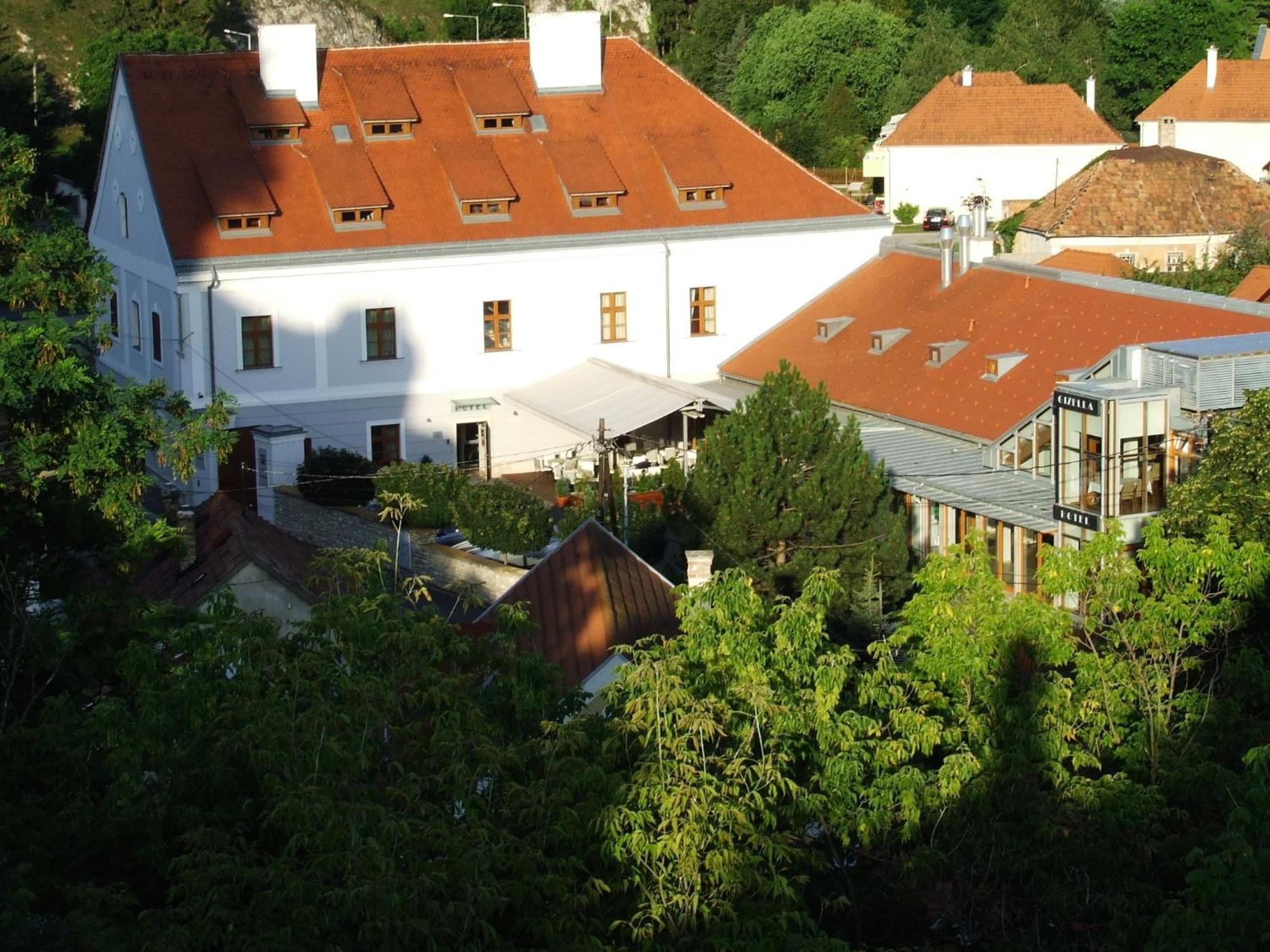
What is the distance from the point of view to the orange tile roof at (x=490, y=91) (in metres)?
39.5

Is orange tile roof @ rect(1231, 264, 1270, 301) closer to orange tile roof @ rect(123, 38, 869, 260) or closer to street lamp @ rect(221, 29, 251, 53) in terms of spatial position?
orange tile roof @ rect(123, 38, 869, 260)

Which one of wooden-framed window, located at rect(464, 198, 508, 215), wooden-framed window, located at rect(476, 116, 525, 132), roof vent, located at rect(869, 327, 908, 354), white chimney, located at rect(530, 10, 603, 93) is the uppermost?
white chimney, located at rect(530, 10, 603, 93)

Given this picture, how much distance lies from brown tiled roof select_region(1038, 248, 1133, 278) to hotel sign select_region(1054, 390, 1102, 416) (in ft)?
56.9

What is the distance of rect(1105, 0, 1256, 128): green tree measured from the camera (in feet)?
289

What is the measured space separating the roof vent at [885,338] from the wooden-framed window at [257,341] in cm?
1130

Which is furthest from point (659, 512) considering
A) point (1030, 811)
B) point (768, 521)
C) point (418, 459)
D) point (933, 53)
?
point (933, 53)

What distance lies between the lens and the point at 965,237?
36.7 metres

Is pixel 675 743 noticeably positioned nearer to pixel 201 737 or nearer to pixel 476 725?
pixel 476 725

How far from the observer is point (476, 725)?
42.6 ft

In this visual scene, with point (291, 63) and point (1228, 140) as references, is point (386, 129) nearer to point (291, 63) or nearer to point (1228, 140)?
point (291, 63)

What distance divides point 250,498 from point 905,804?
78.5 feet

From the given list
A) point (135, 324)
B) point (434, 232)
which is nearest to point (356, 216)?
point (434, 232)

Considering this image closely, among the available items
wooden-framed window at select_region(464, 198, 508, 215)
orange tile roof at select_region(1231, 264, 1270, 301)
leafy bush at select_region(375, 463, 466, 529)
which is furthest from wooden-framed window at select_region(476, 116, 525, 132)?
orange tile roof at select_region(1231, 264, 1270, 301)

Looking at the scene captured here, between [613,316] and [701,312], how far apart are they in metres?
1.93
